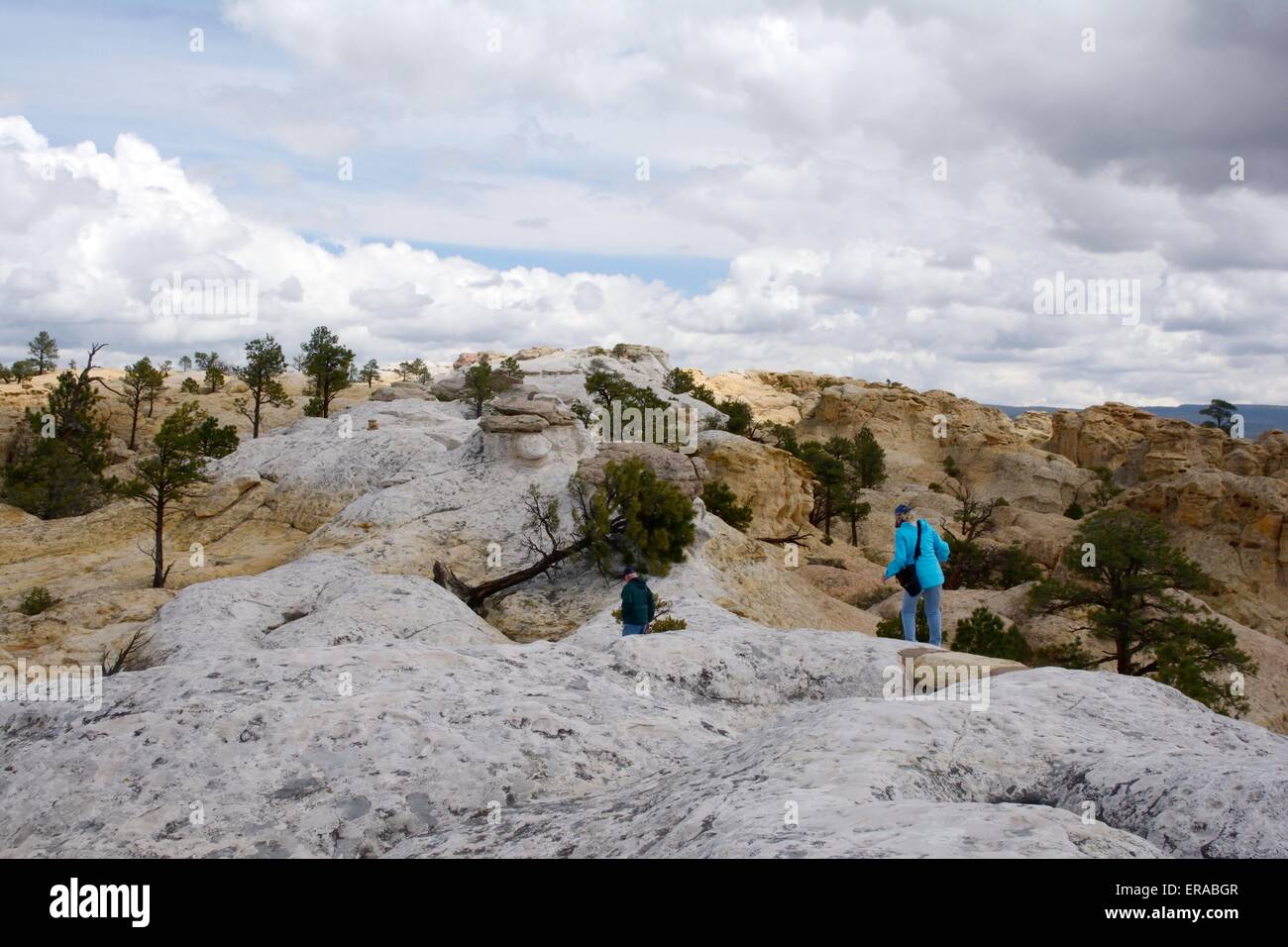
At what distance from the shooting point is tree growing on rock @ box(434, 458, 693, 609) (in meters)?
22.8

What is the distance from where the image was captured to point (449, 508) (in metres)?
26.5

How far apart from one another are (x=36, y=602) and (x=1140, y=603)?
28.1m

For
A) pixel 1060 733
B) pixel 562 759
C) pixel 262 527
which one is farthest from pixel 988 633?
pixel 262 527

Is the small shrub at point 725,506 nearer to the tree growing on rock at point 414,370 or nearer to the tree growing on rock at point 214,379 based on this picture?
the tree growing on rock at point 214,379

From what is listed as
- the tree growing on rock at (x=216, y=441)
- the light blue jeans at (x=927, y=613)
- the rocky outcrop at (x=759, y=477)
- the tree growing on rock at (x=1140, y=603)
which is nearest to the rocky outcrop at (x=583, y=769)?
the light blue jeans at (x=927, y=613)

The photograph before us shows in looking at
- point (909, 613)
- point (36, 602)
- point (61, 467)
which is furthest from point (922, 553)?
point (61, 467)

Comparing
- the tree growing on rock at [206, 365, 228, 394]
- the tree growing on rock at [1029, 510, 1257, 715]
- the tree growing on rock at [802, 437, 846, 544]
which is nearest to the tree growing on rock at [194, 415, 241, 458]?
the tree growing on rock at [802, 437, 846, 544]

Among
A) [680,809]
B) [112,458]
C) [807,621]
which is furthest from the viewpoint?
[112,458]

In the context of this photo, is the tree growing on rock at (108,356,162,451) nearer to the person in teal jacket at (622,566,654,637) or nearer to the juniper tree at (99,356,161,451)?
the juniper tree at (99,356,161,451)

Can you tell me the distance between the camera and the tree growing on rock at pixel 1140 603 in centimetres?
2105

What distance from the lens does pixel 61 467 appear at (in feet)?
115
